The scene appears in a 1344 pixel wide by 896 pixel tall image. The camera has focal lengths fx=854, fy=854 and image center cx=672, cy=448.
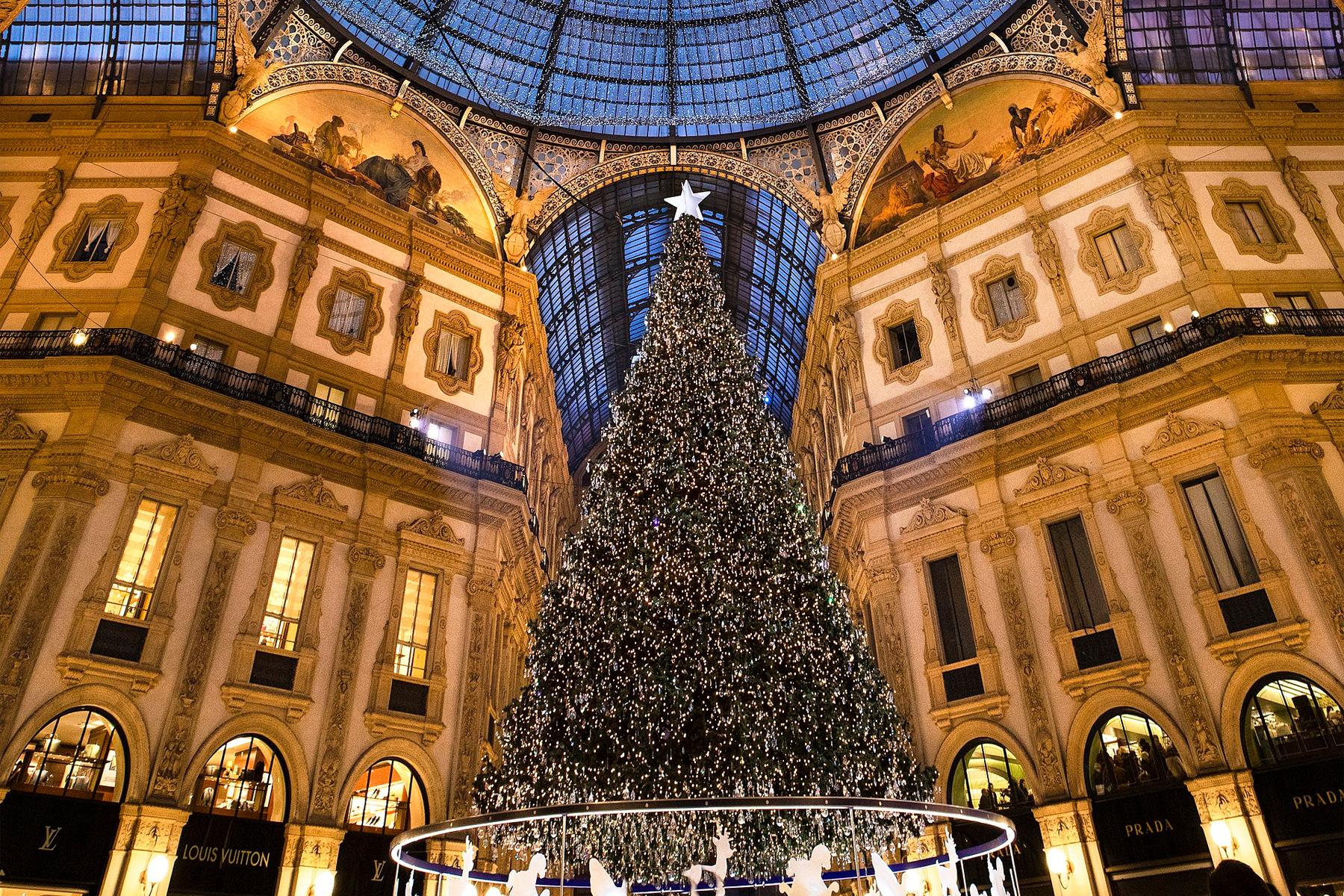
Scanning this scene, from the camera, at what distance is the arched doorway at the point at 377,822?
20203mm

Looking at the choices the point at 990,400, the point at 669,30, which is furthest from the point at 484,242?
the point at 990,400

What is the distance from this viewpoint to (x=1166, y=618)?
2061 centimetres

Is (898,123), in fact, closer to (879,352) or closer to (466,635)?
(879,352)

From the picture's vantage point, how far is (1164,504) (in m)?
21.9

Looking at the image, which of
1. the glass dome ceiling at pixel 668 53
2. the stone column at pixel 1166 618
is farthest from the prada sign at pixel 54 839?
the glass dome ceiling at pixel 668 53

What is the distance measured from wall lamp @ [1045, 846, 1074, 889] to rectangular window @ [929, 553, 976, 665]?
16.8ft

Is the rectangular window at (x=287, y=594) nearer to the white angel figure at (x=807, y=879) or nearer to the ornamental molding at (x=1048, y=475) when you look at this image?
the white angel figure at (x=807, y=879)

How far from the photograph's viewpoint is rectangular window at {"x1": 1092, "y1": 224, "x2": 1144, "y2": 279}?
83.9 ft

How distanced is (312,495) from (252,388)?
10.9ft

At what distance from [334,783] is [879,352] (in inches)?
838

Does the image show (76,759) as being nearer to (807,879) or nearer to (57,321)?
(57,321)

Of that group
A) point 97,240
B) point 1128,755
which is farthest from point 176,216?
point 1128,755

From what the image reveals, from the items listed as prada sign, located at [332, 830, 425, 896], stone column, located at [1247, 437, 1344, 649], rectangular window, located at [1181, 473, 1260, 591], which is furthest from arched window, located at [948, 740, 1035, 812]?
prada sign, located at [332, 830, 425, 896]

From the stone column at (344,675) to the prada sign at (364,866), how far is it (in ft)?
2.70
